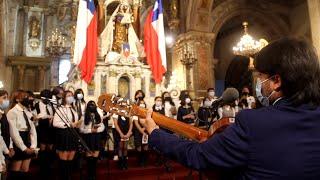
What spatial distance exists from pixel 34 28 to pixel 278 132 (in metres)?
18.0

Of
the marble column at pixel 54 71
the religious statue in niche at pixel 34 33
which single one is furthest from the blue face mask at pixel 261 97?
the religious statue in niche at pixel 34 33

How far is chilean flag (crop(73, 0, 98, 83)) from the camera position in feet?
25.5

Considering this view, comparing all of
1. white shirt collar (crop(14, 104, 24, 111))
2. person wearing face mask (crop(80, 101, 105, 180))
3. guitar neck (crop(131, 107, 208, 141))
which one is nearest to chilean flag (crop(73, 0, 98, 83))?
person wearing face mask (crop(80, 101, 105, 180))

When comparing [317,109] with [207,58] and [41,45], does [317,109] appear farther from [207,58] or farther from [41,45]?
[41,45]

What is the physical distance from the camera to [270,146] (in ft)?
3.42

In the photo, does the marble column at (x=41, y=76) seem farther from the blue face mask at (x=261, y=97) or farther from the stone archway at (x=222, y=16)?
the blue face mask at (x=261, y=97)

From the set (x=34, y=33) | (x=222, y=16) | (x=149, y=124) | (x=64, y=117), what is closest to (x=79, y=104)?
(x=64, y=117)

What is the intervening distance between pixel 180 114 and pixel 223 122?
536 centimetres

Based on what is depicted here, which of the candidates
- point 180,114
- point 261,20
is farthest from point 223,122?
point 261,20

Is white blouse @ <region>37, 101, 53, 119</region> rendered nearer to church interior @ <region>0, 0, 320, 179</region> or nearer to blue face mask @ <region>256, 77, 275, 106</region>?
church interior @ <region>0, 0, 320, 179</region>

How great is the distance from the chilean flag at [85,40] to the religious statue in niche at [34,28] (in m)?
10.2

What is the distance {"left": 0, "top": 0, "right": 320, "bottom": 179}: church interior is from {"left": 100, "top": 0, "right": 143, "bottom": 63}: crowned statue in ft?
0.11

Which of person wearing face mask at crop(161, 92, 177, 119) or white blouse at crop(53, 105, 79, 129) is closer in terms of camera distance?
white blouse at crop(53, 105, 79, 129)

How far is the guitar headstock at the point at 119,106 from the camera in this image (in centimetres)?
174
